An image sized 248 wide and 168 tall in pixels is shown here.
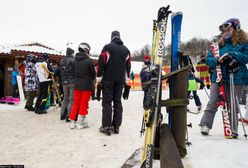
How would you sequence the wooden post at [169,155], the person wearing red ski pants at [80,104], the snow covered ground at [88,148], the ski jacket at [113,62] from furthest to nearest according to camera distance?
the person wearing red ski pants at [80,104] < the ski jacket at [113,62] < the snow covered ground at [88,148] < the wooden post at [169,155]

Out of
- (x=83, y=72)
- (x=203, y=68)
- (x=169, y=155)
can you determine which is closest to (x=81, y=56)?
(x=83, y=72)

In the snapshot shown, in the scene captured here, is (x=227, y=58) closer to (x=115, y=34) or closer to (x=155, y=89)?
(x=155, y=89)

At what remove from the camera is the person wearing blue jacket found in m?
3.76

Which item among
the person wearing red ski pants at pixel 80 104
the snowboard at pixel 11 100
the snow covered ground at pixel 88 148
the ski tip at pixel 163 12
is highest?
the ski tip at pixel 163 12

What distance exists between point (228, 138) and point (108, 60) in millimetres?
2765

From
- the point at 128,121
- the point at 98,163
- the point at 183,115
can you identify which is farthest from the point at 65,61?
the point at 183,115

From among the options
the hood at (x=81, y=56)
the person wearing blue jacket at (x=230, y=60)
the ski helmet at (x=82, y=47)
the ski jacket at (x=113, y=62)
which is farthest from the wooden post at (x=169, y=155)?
the ski helmet at (x=82, y=47)

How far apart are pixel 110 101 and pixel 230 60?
2.50m

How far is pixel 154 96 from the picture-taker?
96.4 inches

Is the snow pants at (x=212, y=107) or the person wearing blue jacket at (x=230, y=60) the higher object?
the person wearing blue jacket at (x=230, y=60)

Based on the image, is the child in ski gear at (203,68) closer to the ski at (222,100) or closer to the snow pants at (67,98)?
the ski at (222,100)

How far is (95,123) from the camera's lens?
6047mm

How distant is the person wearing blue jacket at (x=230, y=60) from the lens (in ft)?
12.3

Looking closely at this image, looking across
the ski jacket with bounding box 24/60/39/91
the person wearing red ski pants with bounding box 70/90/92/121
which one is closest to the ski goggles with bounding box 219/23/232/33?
the person wearing red ski pants with bounding box 70/90/92/121
